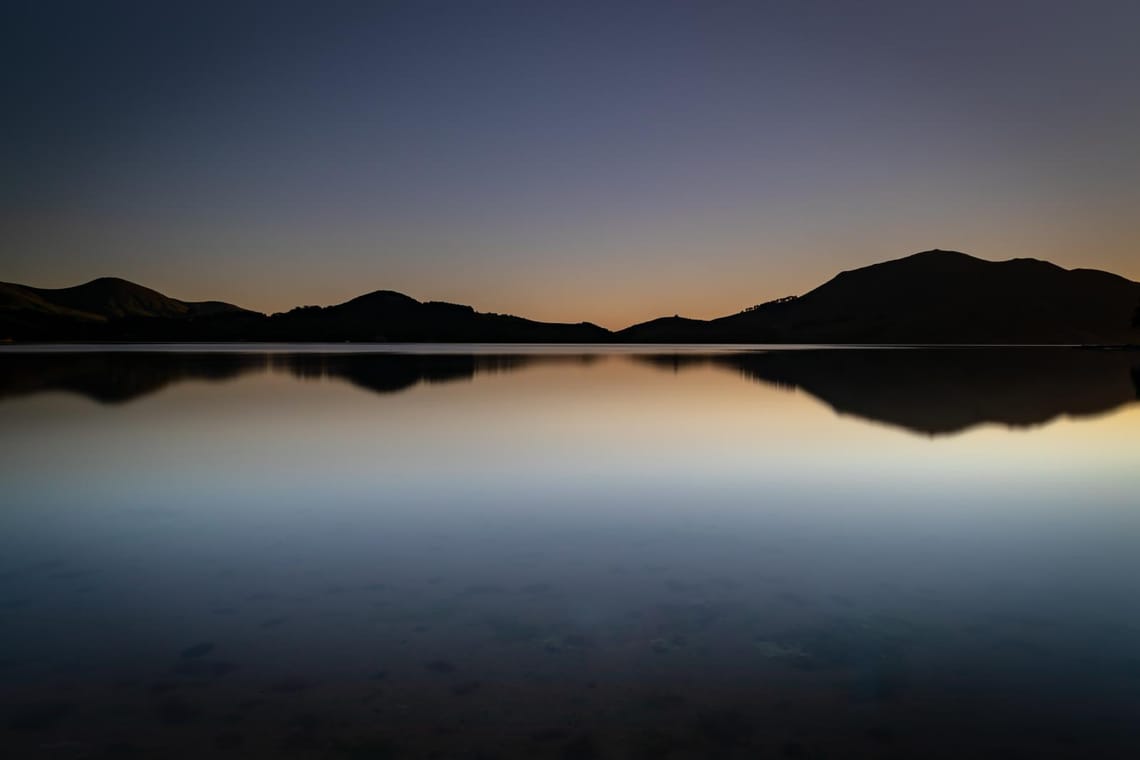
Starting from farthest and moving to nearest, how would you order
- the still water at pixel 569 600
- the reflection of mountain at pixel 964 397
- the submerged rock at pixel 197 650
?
the reflection of mountain at pixel 964 397, the submerged rock at pixel 197 650, the still water at pixel 569 600

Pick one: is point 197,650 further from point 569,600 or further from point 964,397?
point 964,397

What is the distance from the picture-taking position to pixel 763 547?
35.2ft

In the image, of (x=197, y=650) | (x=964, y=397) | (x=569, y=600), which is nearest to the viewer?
(x=197, y=650)

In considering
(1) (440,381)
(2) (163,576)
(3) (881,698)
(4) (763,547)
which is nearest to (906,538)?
(4) (763,547)

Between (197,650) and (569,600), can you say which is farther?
(569,600)

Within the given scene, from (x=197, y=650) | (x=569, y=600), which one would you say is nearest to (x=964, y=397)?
(x=569, y=600)

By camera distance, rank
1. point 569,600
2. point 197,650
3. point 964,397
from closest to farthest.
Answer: point 197,650 → point 569,600 → point 964,397

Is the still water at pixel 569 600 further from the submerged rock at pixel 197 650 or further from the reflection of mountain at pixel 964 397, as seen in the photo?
the reflection of mountain at pixel 964 397

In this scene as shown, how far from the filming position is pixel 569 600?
27.3 feet

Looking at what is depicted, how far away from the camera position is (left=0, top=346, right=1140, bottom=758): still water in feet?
17.8

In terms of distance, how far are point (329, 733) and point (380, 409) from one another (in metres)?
26.3

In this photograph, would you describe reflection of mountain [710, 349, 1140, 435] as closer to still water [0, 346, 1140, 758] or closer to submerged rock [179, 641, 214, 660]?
still water [0, 346, 1140, 758]

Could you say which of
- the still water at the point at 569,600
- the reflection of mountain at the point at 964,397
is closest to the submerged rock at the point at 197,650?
the still water at the point at 569,600

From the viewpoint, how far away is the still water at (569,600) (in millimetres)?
5418
